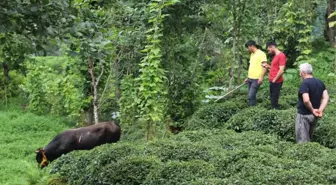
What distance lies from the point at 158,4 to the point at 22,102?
11.8m

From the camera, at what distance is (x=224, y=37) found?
15.8 metres

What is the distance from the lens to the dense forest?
213 inches

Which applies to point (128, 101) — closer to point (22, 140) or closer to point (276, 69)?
point (22, 140)

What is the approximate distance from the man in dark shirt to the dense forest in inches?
17.4

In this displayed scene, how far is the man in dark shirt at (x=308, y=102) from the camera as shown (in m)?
8.86

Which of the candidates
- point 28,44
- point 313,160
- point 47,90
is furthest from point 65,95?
point 28,44

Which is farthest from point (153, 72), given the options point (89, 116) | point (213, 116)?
point (89, 116)

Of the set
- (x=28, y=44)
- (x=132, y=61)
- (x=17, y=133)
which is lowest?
(x=17, y=133)

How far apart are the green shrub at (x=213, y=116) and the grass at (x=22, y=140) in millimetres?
3697

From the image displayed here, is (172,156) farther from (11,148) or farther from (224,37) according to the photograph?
(224,37)

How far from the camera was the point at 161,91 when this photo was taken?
12633 millimetres

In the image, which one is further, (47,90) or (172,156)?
(47,90)

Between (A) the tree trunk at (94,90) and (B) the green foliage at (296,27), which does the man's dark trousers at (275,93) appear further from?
(B) the green foliage at (296,27)

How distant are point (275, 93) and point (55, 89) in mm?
9383
